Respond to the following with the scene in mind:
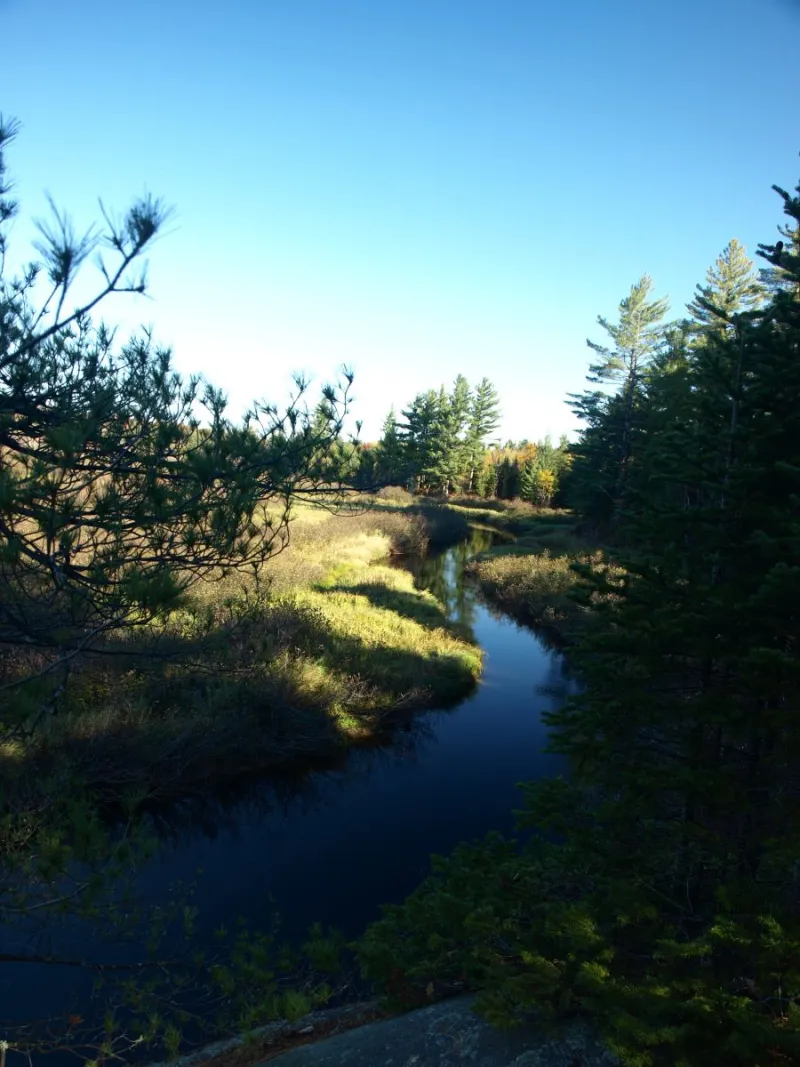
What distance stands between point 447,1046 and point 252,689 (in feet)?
28.0

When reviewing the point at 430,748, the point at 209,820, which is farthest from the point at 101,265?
the point at 430,748

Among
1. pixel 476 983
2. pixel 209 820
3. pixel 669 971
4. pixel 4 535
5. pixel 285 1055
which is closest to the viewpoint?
pixel 4 535

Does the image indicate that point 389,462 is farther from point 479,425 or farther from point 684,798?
point 479,425

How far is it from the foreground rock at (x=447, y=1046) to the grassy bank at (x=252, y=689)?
2.86 metres

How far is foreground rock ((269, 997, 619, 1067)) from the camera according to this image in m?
3.74

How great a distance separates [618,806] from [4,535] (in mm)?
4178

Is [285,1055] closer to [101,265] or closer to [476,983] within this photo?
[476,983]

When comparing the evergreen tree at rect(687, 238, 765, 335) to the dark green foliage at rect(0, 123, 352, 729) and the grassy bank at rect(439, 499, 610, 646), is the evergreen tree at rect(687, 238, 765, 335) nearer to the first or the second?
the grassy bank at rect(439, 499, 610, 646)

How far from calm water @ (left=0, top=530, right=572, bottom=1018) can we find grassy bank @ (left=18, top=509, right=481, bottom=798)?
69cm

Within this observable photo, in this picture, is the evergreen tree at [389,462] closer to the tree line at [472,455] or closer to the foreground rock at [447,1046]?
the foreground rock at [447,1046]

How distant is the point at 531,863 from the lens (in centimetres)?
522

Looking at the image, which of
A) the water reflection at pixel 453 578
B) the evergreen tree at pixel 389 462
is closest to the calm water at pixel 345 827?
the evergreen tree at pixel 389 462

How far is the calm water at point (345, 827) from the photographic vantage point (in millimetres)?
8492

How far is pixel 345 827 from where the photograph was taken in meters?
10.5
